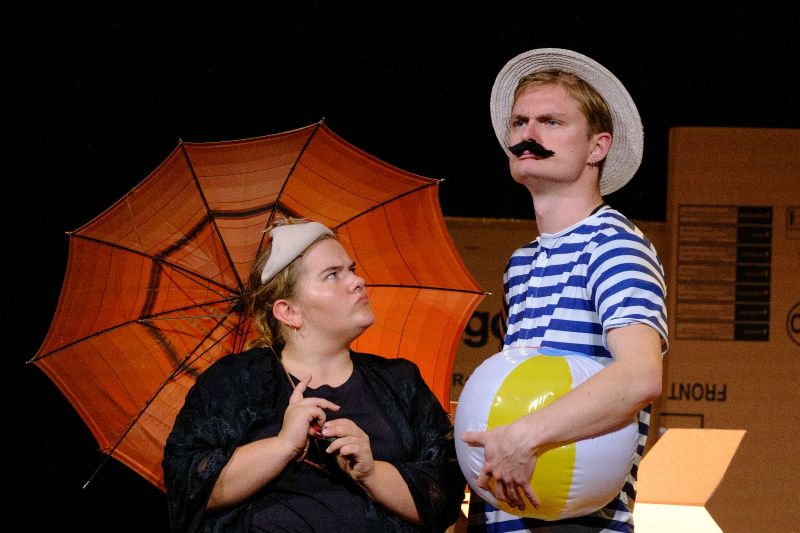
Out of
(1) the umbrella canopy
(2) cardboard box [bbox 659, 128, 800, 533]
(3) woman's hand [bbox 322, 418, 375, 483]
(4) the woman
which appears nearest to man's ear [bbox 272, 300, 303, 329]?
(4) the woman

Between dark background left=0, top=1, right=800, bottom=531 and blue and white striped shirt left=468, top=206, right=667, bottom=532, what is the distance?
2.19 m

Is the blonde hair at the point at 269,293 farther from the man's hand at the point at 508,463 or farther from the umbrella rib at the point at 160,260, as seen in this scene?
the man's hand at the point at 508,463

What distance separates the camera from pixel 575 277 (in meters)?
1.84

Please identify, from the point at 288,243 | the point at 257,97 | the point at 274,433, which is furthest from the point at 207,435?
the point at 257,97

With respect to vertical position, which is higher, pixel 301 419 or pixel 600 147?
pixel 600 147

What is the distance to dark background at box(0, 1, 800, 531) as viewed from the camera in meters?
3.88

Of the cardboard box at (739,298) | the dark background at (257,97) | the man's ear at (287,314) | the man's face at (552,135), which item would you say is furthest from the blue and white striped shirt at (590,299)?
the dark background at (257,97)

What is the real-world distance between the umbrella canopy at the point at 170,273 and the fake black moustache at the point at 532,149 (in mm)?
687

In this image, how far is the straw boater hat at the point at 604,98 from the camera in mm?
Result: 1995

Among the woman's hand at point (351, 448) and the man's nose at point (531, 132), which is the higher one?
the man's nose at point (531, 132)

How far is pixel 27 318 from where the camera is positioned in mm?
3867

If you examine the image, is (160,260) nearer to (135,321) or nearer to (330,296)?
(135,321)

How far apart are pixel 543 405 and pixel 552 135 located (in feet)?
2.01

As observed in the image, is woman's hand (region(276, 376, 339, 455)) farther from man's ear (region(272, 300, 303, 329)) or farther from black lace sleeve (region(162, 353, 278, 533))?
man's ear (region(272, 300, 303, 329))
